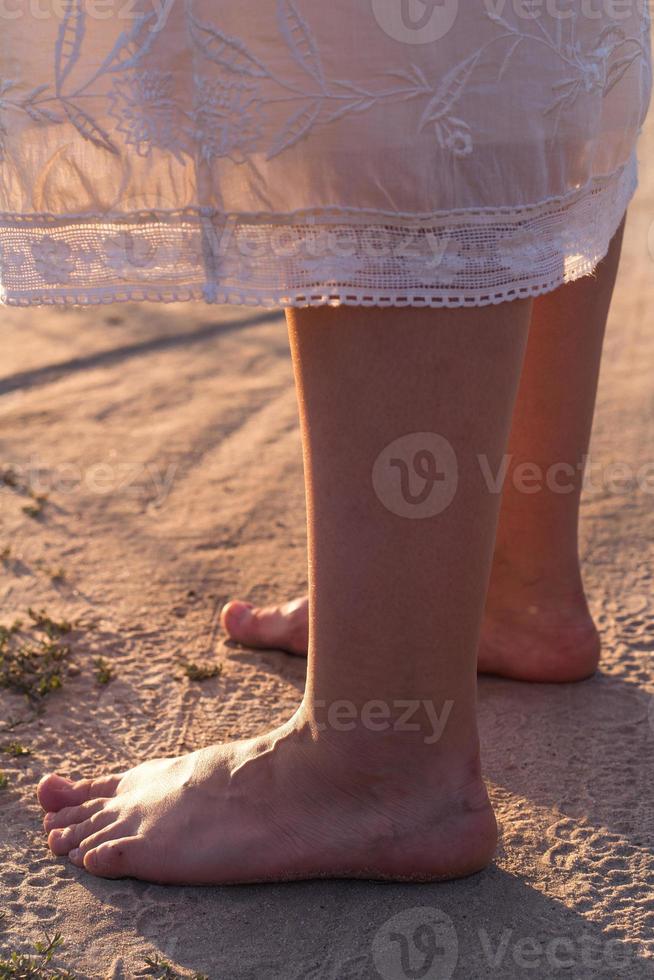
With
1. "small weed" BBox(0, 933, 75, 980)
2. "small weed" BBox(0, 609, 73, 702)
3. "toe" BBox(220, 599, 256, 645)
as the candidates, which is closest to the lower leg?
"toe" BBox(220, 599, 256, 645)

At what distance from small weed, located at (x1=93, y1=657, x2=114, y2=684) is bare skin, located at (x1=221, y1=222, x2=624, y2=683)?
361 mm

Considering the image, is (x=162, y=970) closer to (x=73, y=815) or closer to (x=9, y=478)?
(x=73, y=815)

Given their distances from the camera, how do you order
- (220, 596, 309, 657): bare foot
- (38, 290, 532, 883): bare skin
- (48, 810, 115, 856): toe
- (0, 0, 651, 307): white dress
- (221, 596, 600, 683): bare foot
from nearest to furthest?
1. (0, 0, 651, 307): white dress
2. (38, 290, 532, 883): bare skin
3. (48, 810, 115, 856): toe
4. (221, 596, 600, 683): bare foot
5. (220, 596, 309, 657): bare foot

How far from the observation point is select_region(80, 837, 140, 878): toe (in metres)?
1.45

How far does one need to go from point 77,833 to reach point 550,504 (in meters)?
0.89

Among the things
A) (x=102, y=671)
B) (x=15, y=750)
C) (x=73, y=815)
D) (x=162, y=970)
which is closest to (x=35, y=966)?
(x=162, y=970)

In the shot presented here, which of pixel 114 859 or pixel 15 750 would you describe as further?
pixel 15 750

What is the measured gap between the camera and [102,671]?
6.47 feet

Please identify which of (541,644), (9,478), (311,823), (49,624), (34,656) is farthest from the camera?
(9,478)

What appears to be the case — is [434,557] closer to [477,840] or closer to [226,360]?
[477,840]

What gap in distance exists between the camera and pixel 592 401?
1.81 metres

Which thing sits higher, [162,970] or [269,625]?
[269,625]

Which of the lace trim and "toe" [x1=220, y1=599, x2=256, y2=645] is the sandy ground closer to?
"toe" [x1=220, y1=599, x2=256, y2=645]

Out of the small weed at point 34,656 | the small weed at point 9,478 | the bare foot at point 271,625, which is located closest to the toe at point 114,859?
the small weed at point 34,656
